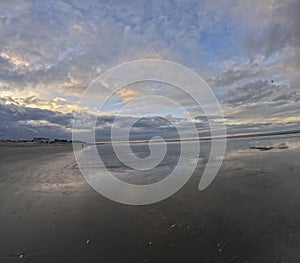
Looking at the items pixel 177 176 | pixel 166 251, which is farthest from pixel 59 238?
pixel 177 176

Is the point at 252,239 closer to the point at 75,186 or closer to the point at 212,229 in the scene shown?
the point at 212,229

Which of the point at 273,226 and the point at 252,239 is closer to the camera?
the point at 252,239

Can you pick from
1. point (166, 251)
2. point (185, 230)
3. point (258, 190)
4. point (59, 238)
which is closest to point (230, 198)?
point (258, 190)

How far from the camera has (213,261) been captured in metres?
4.61

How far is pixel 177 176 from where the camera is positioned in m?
13.2

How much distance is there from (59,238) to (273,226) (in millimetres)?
4700

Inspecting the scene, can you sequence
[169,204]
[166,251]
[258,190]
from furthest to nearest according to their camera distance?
1. [258,190]
2. [169,204]
3. [166,251]

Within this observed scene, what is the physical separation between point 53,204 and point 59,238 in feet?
9.65

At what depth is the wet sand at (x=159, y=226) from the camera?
489cm

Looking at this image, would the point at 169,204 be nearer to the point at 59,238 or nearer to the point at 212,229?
the point at 212,229

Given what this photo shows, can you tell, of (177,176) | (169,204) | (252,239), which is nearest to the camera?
(252,239)

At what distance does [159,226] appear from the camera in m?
6.31

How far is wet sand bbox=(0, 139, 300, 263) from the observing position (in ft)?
16.1

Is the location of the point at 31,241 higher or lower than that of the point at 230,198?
lower
